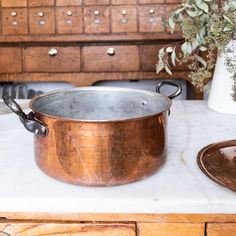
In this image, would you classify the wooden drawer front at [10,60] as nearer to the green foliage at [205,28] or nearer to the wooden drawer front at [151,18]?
the wooden drawer front at [151,18]

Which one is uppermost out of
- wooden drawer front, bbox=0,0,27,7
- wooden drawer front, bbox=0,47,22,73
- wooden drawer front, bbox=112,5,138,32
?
wooden drawer front, bbox=0,0,27,7

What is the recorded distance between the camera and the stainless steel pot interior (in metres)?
0.80

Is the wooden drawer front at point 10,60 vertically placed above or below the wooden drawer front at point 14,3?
below

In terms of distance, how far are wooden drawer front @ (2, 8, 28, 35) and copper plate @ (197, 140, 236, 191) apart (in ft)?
5.50

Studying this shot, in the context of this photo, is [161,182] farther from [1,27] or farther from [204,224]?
[1,27]

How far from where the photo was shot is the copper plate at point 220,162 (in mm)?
634

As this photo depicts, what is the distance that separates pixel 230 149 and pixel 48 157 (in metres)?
0.36

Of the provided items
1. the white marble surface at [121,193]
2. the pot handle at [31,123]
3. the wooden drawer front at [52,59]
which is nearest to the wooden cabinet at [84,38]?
the wooden drawer front at [52,59]

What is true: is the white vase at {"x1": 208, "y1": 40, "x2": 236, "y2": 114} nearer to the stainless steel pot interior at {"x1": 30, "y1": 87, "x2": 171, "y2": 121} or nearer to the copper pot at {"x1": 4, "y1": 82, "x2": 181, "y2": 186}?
the stainless steel pot interior at {"x1": 30, "y1": 87, "x2": 171, "y2": 121}

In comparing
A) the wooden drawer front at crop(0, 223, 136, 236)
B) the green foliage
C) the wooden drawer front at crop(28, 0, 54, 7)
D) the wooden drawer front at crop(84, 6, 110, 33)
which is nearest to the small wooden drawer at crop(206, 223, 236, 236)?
the wooden drawer front at crop(0, 223, 136, 236)

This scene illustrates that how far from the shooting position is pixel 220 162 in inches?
28.0

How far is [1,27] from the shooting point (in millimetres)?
2211

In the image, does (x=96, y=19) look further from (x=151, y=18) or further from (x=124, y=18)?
(x=151, y=18)

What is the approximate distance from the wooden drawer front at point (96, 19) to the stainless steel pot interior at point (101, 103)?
1.38 m
